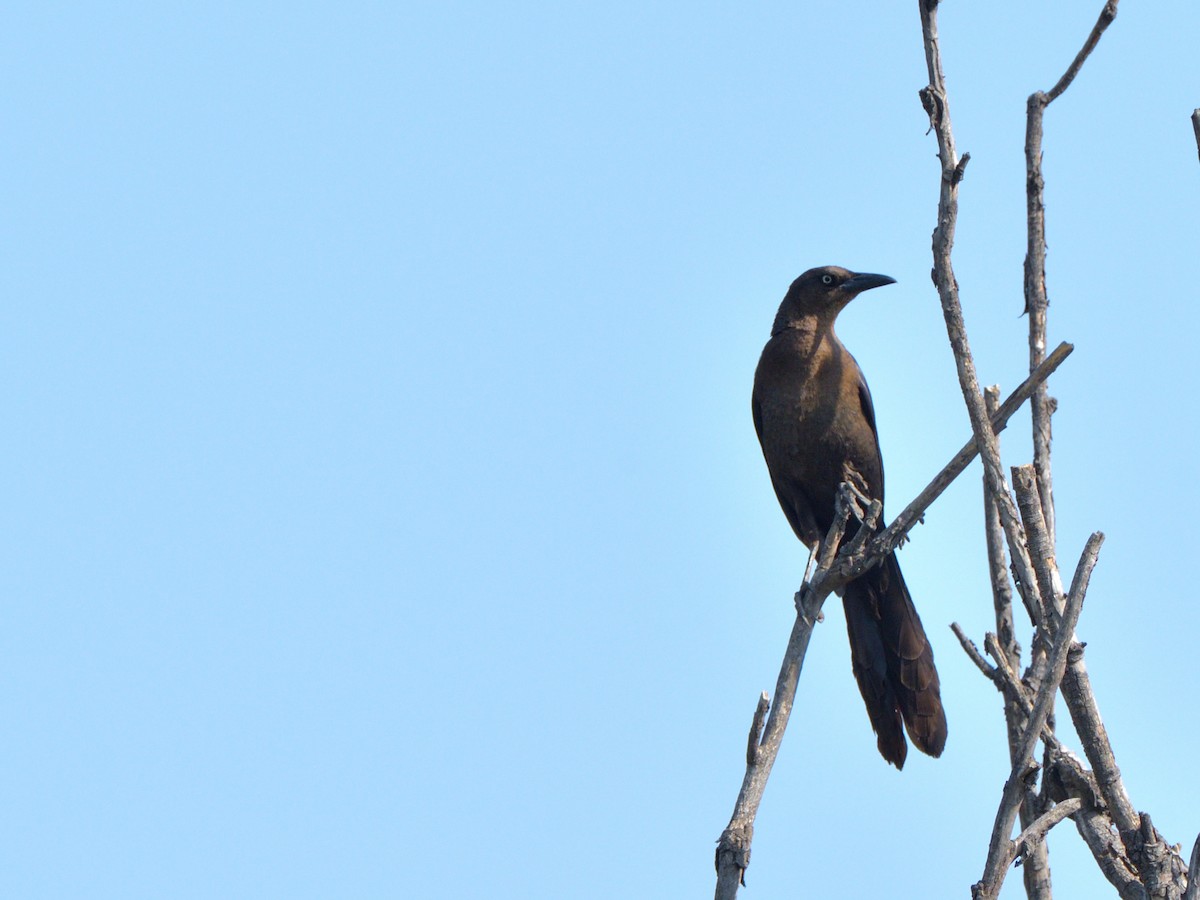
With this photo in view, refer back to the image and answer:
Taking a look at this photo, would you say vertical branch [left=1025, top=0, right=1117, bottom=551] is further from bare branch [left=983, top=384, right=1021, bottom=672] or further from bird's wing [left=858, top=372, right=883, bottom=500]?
bird's wing [left=858, top=372, right=883, bottom=500]

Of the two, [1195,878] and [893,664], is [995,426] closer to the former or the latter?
[1195,878]

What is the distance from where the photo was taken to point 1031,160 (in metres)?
4.74

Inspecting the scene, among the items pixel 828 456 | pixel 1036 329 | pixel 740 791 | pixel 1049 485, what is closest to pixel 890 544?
pixel 1049 485

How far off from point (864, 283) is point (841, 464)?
94 cm

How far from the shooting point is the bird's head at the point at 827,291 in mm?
7188

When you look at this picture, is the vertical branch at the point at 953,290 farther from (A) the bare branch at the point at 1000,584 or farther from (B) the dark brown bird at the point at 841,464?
(B) the dark brown bird at the point at 841,464

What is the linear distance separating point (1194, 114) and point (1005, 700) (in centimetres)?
193

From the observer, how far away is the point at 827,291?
721 centimetres

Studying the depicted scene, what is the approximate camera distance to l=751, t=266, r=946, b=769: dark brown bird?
611 centimetres

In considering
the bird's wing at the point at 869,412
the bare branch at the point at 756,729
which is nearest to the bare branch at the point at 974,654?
the bare branch at the point at 756,729

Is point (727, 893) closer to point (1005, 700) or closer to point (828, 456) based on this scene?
point (1005, 700)

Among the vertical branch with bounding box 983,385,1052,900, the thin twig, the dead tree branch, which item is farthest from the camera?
the vertical branch with bounding box 983,385,1052,900

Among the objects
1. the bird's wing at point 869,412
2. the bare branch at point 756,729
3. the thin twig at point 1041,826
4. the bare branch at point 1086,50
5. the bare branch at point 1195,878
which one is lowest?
the bare branch at point 1195,878

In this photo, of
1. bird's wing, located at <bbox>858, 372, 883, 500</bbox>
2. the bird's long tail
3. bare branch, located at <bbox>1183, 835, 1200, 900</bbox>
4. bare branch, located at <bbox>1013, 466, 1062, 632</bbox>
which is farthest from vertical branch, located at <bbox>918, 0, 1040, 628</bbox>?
bird's wing, located at <bbox>858, 372, 883, 500</bbox>
